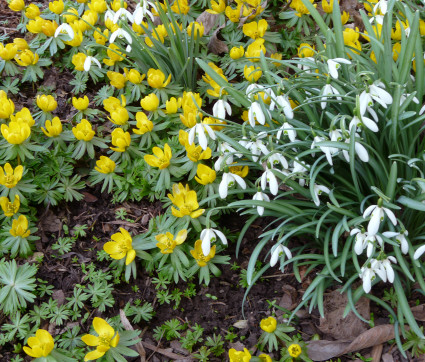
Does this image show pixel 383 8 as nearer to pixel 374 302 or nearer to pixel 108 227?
pixel 374 302

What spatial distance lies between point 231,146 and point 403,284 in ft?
3.43

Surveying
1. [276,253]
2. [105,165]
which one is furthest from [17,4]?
[276,253]

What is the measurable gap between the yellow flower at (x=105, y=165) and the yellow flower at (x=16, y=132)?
0.41m

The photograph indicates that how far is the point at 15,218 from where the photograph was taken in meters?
2.75

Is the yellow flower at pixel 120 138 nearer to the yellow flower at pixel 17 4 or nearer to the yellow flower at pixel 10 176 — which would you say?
the yellow flower at pixel 10 176

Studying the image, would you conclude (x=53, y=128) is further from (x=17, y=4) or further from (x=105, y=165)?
(x=17, y=4)

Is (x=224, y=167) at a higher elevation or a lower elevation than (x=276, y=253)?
higher

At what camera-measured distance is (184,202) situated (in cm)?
264

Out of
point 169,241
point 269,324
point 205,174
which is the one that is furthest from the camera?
point 205,174

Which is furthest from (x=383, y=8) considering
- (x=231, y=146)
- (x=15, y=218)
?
(x=15, y=218)

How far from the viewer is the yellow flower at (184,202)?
101 inches

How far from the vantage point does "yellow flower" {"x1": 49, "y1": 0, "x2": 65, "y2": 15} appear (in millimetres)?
3549

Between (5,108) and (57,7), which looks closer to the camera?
(5,108)

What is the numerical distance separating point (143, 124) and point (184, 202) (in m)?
0.56
